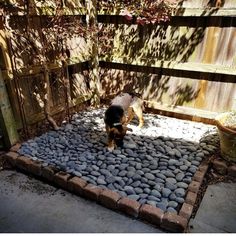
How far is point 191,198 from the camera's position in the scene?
235 centimetres

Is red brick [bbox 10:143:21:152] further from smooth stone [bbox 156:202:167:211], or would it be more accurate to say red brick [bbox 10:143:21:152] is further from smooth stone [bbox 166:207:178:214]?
smooth stone [bbox 166:207:178:214]

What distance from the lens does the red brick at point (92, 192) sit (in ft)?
8.04

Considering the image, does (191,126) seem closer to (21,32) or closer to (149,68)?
(149,68)

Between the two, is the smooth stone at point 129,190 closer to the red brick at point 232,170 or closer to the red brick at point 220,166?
the red brick at point 220,166

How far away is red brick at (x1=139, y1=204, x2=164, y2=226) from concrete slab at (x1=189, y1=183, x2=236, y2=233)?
0.29 m

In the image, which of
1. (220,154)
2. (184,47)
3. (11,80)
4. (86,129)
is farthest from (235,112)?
(11,80)

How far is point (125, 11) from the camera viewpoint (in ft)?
12.3

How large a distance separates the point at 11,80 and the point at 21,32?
645 millimetres

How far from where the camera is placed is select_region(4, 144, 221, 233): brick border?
2.14 meters

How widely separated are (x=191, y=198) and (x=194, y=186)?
189mm

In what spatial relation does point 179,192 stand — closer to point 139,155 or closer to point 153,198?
point 153,198

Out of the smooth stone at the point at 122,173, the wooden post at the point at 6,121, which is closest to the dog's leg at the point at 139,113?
the smooth stone at the point at 122,173

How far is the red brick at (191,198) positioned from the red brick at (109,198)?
66cm

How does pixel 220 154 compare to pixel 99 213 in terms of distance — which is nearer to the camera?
pixel 99 213
